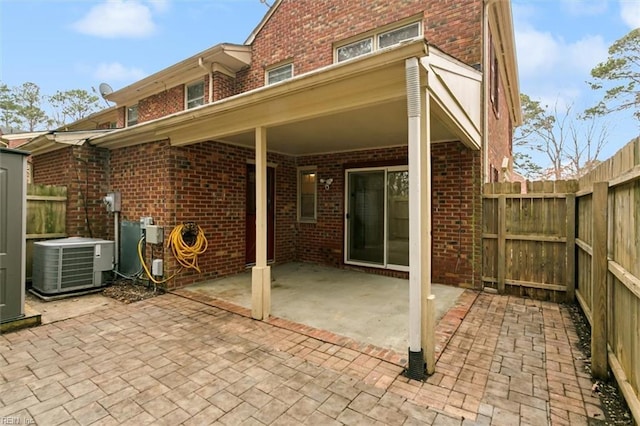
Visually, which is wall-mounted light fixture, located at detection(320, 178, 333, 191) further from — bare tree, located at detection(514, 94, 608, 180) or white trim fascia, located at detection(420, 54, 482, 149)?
bare tree, located at detection(514, 94, 608, 180)

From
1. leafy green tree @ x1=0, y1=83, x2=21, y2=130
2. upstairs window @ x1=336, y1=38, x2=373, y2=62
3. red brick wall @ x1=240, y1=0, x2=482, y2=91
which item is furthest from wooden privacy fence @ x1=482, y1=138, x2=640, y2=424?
leafy green tree @ x1=0, y1=83, x2=21, y2=130

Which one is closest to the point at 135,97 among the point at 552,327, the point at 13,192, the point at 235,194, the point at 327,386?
the point at 235,194

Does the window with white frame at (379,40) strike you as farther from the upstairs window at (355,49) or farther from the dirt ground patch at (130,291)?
the dirt ground patch at (130,291)

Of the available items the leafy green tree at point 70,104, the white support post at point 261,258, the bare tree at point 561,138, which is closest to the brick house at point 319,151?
the white support post at point 261,258

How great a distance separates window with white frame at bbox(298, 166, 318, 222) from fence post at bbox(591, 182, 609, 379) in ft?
17.3

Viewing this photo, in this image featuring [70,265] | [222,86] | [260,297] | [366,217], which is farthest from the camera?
[222,86]

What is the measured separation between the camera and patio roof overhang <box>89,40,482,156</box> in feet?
9.76

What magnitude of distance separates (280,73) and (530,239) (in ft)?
22.2

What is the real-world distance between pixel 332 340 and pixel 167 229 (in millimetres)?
3502

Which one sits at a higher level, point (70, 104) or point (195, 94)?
point (70, 104)

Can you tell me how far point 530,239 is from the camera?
502 centimetres

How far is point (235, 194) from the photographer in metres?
6.22

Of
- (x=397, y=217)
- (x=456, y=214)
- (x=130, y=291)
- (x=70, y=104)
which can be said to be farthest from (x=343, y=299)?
(x=70, y=104)

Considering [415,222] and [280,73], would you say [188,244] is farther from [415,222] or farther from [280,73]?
[280,73]
